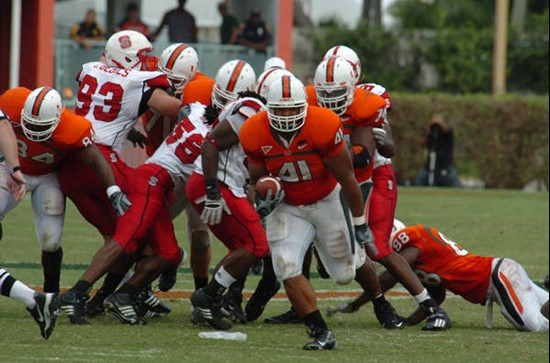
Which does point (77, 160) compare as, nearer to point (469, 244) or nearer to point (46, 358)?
point (46, 358)

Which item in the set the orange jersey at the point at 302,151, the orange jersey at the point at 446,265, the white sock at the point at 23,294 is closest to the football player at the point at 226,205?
the orange jersey at the point at 302,151

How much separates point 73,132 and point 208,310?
1361 millimetres

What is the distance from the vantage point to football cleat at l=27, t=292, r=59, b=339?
718 centimetres

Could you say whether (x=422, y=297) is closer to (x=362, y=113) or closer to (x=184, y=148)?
(x=362, y=113)

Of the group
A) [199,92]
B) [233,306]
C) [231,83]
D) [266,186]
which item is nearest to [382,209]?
[233,306]

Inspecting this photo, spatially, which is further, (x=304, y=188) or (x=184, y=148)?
(x=184, y=148)

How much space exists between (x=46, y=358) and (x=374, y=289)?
7.81ft

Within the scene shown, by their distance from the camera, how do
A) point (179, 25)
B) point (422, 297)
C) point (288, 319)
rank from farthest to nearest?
1. point (179, 25)
2. point (288, 319)
3. point (422, 297)

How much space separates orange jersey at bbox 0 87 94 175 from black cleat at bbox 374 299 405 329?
2.07 m

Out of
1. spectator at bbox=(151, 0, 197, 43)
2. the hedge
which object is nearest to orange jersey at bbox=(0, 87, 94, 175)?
spectator at bbox=(151, 0, 197, 43)

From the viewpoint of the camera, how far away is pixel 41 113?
807cm

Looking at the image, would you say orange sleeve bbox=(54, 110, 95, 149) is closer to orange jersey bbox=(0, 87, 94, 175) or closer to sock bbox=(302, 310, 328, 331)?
orange jersey bbox=(0, 87, 94, 175)

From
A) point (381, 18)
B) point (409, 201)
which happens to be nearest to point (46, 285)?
point (409, 201)

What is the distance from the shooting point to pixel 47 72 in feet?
66.4
